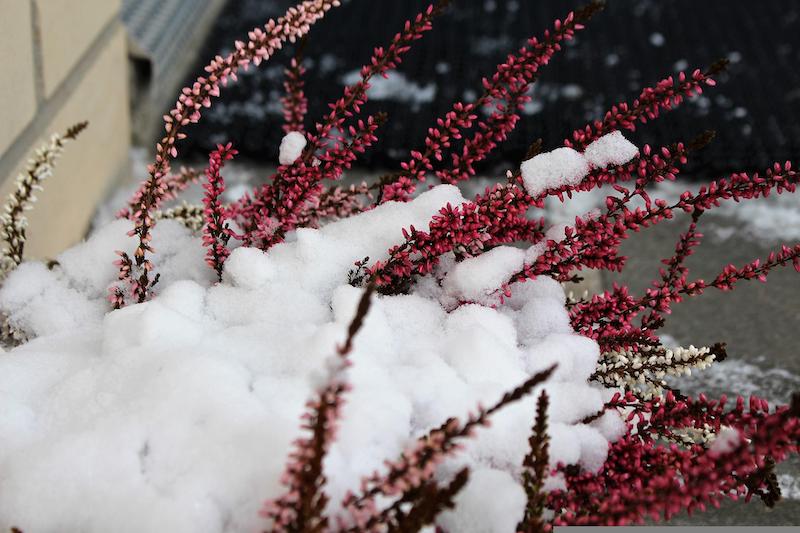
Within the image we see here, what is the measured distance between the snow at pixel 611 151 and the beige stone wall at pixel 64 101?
87 cm

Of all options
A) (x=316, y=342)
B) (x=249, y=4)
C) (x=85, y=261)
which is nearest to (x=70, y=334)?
(x=85, y=261)

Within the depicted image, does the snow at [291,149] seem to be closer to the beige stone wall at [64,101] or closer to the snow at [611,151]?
the snow at [611,151]

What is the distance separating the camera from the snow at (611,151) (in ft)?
2.78

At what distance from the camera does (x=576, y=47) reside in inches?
102

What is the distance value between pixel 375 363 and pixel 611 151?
320mm

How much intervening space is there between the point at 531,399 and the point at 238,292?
317mm

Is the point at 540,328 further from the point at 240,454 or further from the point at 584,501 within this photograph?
the point at 240,454

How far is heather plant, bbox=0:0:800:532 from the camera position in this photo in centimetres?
63

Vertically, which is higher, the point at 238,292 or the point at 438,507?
the point at 238,292

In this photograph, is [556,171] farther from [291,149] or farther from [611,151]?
[291,149]

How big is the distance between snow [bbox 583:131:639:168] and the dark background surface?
48.8 inches

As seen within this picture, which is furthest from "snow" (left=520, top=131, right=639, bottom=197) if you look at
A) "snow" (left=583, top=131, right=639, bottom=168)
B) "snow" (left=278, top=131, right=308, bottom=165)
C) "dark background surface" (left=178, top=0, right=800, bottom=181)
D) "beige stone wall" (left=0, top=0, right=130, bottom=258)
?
"dark background surface" (left=178, top=0, right=800, bottom=181)

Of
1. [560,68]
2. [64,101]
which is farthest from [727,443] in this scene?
[560,68]

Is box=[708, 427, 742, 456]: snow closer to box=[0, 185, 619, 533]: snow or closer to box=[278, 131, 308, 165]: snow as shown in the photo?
box=[0, 185, 619, 533]: snow
